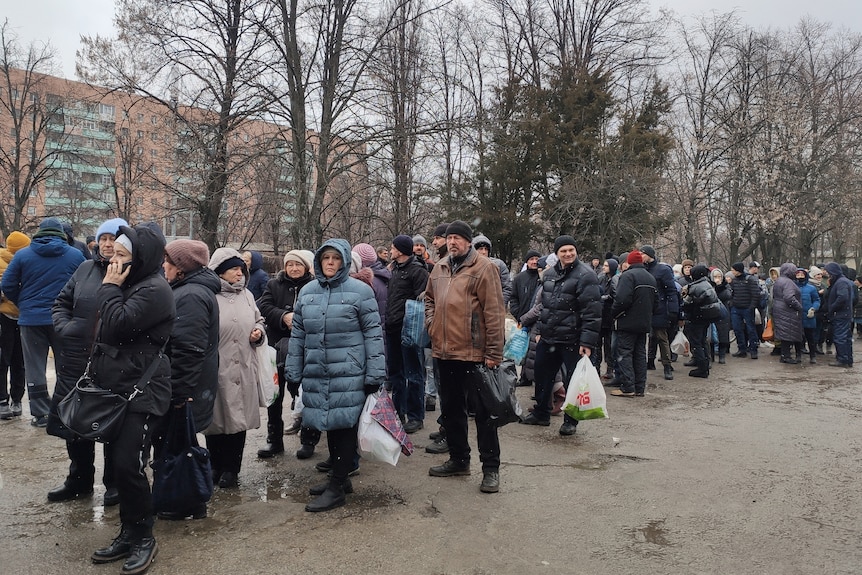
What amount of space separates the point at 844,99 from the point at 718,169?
21.3ft

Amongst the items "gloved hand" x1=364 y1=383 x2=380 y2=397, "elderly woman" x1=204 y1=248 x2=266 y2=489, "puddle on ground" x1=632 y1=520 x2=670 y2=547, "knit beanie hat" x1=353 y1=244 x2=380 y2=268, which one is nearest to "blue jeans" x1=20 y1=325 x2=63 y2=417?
"elderly woman" x1=204 y1=248 x2=266 y2=489

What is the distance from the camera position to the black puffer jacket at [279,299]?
5211 millimetres

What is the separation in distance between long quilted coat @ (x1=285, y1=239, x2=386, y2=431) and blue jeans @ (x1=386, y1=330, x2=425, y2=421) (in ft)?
6.28

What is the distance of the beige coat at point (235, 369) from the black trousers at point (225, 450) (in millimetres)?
162

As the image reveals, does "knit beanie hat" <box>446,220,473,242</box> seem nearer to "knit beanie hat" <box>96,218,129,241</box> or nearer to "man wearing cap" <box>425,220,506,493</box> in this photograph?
"man wearing cap" <box>425,220,506,493</box>

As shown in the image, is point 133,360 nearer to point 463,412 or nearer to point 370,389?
point 370,389

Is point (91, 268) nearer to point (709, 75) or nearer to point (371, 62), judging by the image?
point (371, 62)

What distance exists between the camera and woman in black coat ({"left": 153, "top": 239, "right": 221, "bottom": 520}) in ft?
12.0

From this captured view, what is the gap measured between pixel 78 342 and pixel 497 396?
2915mm

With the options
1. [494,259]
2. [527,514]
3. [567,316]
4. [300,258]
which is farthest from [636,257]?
[527,514]

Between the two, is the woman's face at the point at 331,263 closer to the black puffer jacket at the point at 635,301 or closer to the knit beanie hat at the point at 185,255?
the knit beanie hat at the point at 185,255

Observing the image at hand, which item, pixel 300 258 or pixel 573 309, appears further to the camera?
pixel 573 309

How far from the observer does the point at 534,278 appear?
323 inches

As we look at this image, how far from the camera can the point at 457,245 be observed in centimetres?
442
